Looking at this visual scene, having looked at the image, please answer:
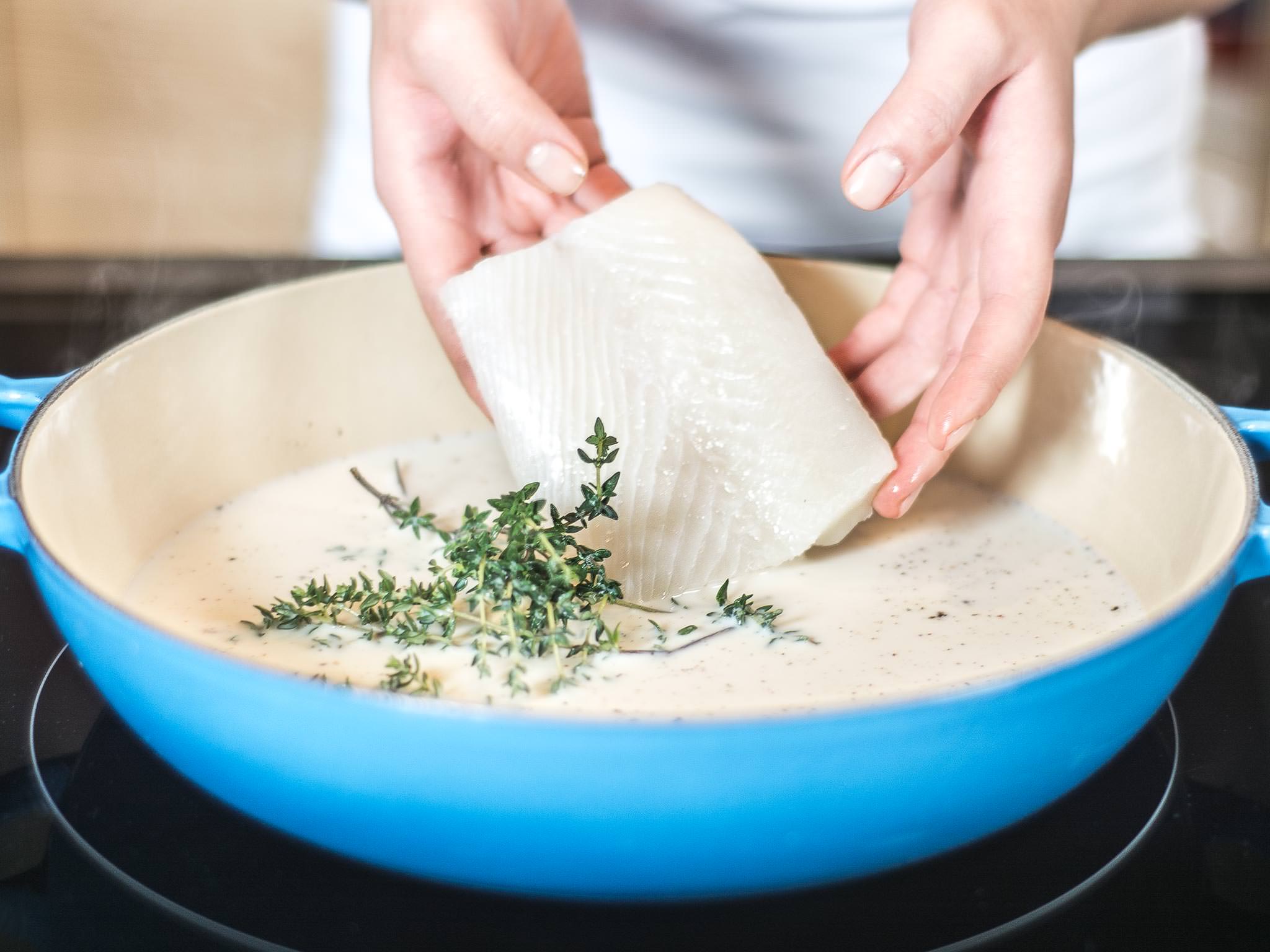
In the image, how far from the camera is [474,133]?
112 centimetres

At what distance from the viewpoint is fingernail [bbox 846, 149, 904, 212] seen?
3.22 feet

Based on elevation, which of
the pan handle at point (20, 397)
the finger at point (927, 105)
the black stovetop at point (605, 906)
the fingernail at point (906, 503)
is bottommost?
the black stovetop at point (605, 906)

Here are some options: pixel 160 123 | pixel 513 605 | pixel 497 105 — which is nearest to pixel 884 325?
pixel 497 105

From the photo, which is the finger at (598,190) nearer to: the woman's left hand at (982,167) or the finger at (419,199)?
the finger at (419,199)

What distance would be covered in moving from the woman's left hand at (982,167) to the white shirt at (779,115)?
51cm

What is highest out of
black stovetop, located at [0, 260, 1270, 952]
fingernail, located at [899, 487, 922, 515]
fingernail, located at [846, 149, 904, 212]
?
fingernail, located at [846, 149, 904, 212]

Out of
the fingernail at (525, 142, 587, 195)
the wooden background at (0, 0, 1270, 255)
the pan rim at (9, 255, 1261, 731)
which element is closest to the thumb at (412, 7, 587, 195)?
the fingernail at (525, 142, 587, 195)

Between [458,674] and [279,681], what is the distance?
0.31 metres

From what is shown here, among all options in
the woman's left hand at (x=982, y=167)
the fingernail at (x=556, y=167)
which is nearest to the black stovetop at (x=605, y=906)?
the woman's left hand at (x=982, y=167)

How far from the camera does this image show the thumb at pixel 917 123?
984 mm

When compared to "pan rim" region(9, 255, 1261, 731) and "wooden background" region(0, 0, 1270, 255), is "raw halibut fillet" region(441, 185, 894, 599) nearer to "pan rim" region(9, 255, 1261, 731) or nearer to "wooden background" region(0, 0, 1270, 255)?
"pan rim" region(9, 255, 1261, 731)

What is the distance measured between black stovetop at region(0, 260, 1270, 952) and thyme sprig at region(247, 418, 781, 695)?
16 cm

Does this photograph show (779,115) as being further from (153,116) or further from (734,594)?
(153,116)

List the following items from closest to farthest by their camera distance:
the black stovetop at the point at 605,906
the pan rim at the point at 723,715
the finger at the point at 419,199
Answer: the pan rim at the point at 723,715 → the black stovetop at the point at 605,906 → the finger at the point at 419,199
